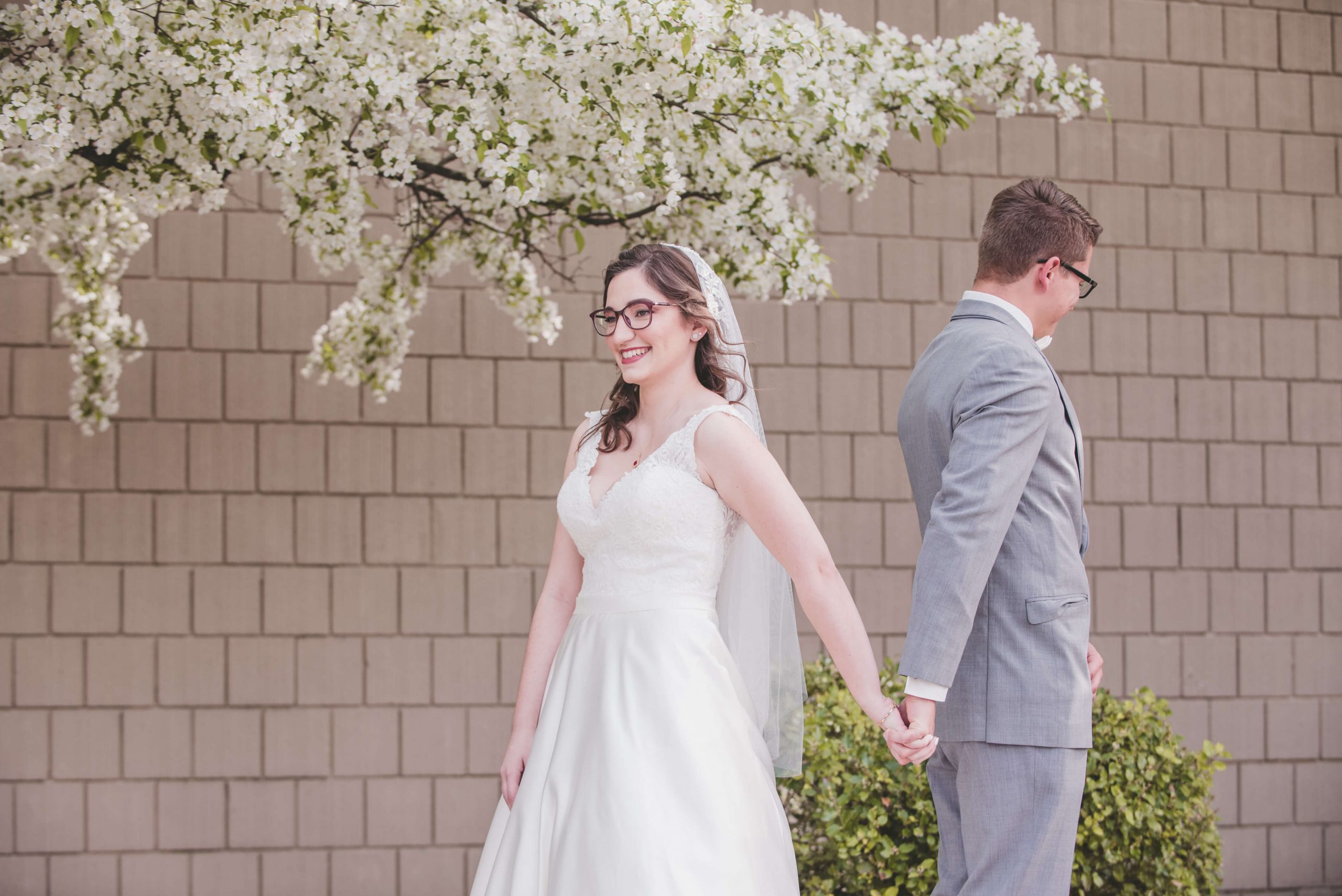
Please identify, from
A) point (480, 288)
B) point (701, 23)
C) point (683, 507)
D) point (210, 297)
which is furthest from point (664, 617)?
point (210, 297)

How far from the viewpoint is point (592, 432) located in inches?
106

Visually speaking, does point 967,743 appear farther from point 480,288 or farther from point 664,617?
point 480,288

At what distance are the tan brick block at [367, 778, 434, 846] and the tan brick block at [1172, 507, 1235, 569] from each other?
139 inches

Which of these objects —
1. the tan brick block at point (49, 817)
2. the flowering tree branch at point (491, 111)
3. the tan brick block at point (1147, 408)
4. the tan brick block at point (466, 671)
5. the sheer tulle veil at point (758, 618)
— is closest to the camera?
the sheer tulle veil at point (758, 618)

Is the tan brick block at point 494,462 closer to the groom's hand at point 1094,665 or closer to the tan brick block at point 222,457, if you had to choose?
the tan brick block at point 222,457

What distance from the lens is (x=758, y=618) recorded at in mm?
2561

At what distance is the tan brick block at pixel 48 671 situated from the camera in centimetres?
457

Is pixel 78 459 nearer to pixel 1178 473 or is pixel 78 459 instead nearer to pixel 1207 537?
pixel 1178 473

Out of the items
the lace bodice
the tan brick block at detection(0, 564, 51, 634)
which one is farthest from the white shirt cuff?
the tan brick block at detection(0, 564, 51, 634)

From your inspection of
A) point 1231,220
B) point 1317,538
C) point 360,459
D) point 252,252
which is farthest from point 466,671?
point 1231,220

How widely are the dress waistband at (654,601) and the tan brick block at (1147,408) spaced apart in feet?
11.3

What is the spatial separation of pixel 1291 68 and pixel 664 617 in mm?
4729

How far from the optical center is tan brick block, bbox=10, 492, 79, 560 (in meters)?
4.59

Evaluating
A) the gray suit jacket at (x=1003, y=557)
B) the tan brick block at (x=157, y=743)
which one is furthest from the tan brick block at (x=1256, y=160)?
the tan brick block at (x=157, y=743)
